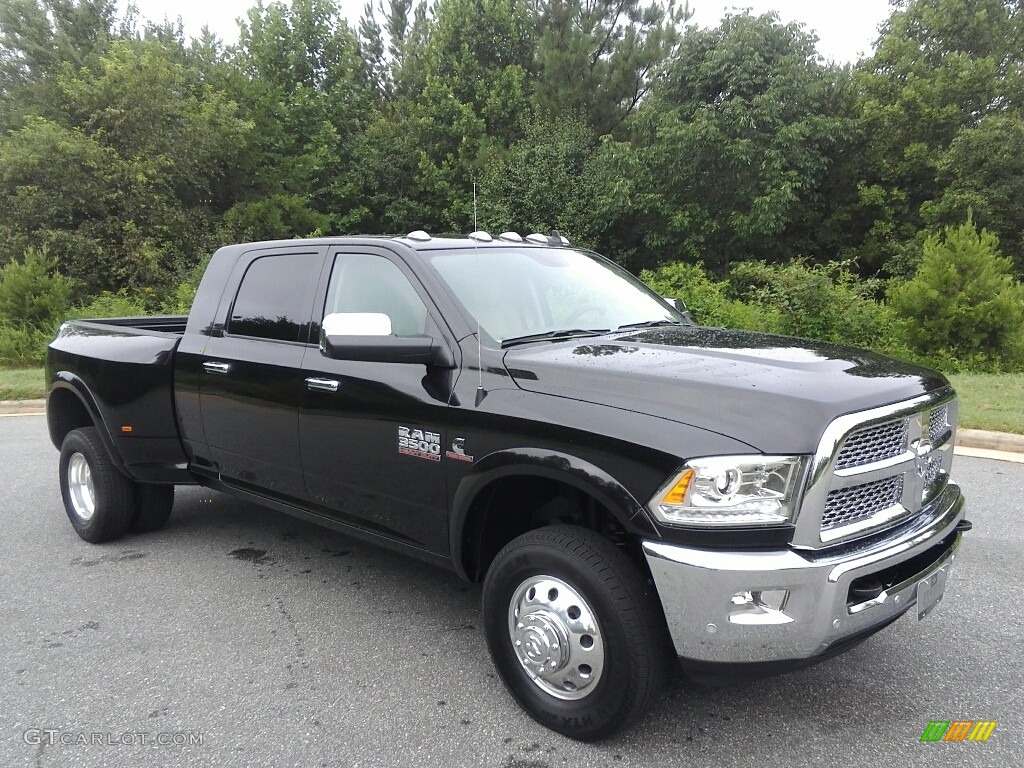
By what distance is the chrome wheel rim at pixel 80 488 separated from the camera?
5.09 m

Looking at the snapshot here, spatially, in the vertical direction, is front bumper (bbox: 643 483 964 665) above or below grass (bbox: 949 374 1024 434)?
above

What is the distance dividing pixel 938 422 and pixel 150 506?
4549 millimetres

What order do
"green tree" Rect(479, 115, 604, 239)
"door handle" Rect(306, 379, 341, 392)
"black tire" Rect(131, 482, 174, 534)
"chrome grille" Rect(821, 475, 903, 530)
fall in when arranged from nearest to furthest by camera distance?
"chrome grille" Rect(821, 475, 903, 530), "door handle" Rect(306, 379, 341, 392), "black tire" Rect(131, 482, 174, 534), "green tree" Rect(479, 115, 604, 239)

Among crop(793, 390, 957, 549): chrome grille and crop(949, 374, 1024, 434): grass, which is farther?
crop(949, 374, 1024, 434): grass

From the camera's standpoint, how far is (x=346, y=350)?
2984 mm

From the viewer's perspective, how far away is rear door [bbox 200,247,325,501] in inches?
153

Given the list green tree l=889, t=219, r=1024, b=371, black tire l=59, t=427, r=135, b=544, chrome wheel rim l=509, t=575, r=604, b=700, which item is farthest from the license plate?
green tree l=889, t=219, r=1024, b=371

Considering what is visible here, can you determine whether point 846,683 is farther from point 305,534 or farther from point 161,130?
point 161,130

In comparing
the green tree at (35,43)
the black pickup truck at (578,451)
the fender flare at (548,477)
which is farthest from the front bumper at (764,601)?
the green tree at (35,43)

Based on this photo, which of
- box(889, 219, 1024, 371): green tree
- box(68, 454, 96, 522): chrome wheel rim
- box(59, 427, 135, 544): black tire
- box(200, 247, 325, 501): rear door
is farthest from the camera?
box(889, 219, 1024, 371): green tree

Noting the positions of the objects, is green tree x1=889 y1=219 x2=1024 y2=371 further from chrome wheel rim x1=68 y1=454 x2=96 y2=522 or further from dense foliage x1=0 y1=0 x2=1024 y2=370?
chrome wheel rim x1=68 y1=454 x2=96 y2=522

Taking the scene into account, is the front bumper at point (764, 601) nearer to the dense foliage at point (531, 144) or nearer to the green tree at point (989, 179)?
the dense foliage at point (531, 144)

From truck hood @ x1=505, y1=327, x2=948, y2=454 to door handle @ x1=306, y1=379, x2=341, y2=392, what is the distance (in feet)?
3.14
